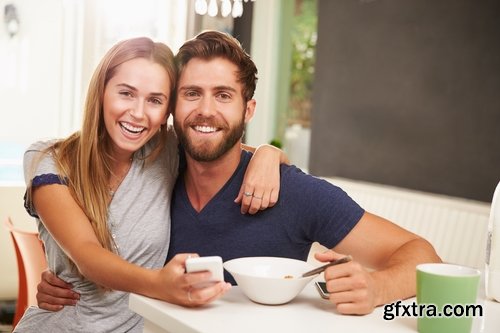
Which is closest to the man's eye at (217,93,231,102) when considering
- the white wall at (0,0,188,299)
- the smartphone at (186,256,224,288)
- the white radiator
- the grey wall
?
the smartphone at (186,256,224,288)

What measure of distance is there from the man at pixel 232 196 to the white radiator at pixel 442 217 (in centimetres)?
200

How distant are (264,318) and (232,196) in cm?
61

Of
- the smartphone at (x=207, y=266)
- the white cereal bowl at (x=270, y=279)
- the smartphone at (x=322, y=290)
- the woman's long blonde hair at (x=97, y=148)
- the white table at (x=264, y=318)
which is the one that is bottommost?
the white table at (x=264, y=318)

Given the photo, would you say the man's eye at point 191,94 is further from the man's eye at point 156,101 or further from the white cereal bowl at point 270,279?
the white cereal bowl at point 270,279

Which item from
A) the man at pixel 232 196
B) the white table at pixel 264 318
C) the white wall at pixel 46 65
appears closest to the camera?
the white table at pixel 264 318

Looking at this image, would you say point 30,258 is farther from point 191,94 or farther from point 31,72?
point 31,72

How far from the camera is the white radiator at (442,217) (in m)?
3.62

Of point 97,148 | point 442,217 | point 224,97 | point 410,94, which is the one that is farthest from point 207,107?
point 410,94

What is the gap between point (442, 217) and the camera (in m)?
3.85

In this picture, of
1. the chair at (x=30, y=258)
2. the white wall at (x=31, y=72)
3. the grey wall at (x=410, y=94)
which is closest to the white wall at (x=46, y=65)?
the white wall at (x=31, y=72)

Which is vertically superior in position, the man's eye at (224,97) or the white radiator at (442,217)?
the man's eye at (224,97)

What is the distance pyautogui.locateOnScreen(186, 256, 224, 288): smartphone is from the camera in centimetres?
122

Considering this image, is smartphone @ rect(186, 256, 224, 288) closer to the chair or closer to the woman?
the woman

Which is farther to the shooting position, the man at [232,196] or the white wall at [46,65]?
the white wall at [46,65]
